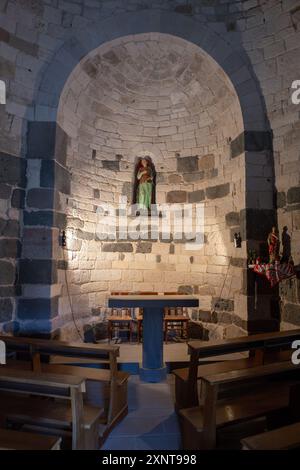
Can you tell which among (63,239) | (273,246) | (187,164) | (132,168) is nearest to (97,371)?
(63,239)

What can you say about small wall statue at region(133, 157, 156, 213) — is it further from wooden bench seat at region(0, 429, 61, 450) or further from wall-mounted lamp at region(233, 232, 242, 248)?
wooden bench seat at region(0, 429, 61, 450)

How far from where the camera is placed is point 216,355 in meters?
2.79

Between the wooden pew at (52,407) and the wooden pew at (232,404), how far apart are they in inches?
27.6

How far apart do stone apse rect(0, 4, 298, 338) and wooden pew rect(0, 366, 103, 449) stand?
1900 millimetres

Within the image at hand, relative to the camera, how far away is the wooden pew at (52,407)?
1896 mm

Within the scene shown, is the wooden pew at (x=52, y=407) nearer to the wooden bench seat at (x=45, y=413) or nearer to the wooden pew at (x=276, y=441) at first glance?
the wooden bench seat at (x=45, y=413)

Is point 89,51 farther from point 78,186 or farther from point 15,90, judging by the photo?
point 78,186

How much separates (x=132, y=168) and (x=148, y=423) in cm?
441

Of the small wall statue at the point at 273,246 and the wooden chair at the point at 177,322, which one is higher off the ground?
the small wall statue at the point at 273,246

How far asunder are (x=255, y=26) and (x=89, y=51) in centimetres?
255

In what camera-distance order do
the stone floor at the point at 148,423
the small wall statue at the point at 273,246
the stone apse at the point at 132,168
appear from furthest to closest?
the stone apse at the point at 132,168, the small wall statue at the point at 273,246, the stone floor at the point at 148,423

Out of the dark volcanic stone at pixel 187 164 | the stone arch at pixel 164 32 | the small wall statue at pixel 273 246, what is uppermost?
the stone arch at pixel 164 32

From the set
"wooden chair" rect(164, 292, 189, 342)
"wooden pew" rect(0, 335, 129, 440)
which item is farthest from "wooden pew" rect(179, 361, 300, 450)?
"wooden chair" rect(164, 292, 189, 342)

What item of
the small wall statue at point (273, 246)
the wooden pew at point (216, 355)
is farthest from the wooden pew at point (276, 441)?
the small wall statue at point (273, 246)
